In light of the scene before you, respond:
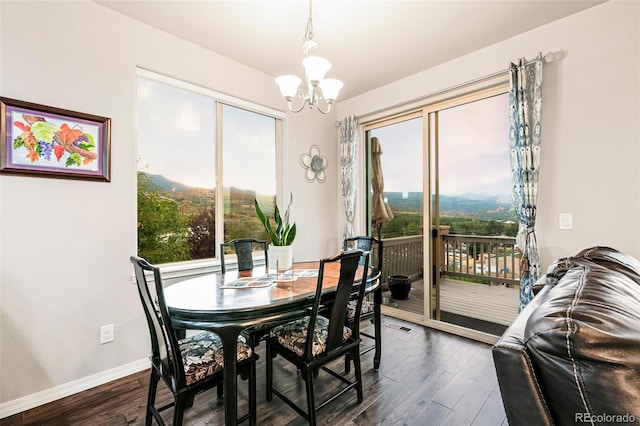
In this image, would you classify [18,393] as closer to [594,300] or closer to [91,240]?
[91,240]

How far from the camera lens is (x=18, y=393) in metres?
1.89

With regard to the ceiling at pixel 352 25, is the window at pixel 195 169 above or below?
below

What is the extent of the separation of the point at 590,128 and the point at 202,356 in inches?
127

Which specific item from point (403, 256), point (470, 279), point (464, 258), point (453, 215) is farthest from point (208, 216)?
point (470, 279)

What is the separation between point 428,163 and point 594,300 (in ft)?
8.91

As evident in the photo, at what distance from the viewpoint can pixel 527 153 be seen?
247 centimetres

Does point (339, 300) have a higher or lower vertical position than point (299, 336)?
higher

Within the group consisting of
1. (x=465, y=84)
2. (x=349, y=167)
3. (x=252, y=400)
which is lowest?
(x=252, y=400)

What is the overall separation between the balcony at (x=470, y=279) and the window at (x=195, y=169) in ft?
6.61

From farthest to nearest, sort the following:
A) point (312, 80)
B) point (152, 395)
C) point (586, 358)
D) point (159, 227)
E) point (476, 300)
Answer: point (476, 300)
point (159, 227)
point (312, 80)
point (152, 395)
point (586, 358)

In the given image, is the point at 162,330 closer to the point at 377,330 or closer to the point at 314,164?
the point at 377,330

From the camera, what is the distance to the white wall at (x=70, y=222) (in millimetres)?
1900

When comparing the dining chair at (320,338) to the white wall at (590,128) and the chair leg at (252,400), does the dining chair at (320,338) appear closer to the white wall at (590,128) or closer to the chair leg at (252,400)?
the chair leg at (252,400)

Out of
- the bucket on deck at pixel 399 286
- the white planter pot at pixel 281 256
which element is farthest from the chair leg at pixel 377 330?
the bucket on deck at pixel 399 286
